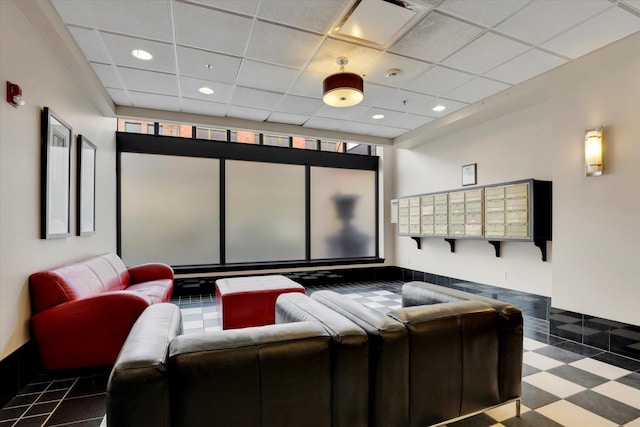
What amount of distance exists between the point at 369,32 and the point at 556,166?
2663mm

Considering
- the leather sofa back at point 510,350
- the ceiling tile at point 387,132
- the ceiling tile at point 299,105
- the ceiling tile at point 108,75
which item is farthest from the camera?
the ceiling tile at point 387,132

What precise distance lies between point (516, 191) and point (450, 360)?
3252mm

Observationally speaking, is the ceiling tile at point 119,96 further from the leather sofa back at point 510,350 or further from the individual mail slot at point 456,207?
the individual mail slot at point 456,207

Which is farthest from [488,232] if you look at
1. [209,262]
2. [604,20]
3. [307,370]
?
[209,262]

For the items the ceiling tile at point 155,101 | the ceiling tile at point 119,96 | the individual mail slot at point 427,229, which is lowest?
the individual mail slot at point 427,229

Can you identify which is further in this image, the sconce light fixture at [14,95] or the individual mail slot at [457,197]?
the individual mail slot at [457,197]

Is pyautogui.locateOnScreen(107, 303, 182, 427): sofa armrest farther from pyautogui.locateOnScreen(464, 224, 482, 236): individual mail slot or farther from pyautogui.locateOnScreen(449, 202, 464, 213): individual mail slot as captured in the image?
pyautogui.locateOnScreen(449, 202, 464, 213): individual mail slot

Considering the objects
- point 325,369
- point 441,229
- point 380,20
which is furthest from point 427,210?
point 325,369

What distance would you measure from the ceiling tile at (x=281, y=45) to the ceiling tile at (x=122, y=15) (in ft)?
2.59

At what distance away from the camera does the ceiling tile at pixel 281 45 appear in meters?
3.15

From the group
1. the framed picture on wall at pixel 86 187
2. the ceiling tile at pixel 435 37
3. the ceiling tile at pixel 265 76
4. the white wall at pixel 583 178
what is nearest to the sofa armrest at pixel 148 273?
the framed picture on wall at pixel 86 187

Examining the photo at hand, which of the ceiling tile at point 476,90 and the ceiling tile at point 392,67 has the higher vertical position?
the ceiling tile at point 392,67

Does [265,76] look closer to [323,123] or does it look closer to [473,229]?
[323,123]

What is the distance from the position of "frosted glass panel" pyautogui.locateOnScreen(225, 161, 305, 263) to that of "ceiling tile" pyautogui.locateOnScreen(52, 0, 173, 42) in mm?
3336
